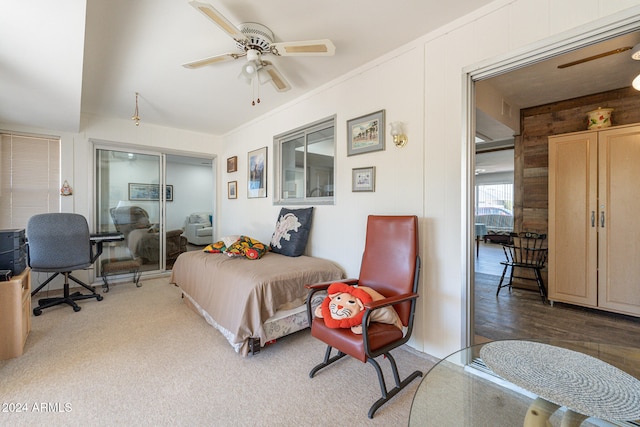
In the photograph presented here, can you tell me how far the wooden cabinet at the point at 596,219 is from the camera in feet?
9.23

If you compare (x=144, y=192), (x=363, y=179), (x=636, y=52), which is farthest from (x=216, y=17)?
(x=144, y=192)

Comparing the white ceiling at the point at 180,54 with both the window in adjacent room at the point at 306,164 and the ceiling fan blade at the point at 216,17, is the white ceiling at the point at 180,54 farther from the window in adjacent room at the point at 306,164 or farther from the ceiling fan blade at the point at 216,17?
the window in adjacent room at the point at 306,164

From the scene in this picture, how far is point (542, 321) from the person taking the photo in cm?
281

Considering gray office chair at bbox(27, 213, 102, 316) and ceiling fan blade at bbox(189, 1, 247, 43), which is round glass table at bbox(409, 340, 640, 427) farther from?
gray office chair at bbox(27, 213, 102, 316)

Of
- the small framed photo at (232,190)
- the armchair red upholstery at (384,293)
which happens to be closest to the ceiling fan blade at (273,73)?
the armchair red upholstery at (384,293)

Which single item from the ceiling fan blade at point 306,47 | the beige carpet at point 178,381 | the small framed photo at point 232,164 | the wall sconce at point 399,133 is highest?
the ceiling fan blade at point 306,47

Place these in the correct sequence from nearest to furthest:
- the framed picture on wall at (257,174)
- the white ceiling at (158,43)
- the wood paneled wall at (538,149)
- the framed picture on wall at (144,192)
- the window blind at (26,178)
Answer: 1. the white ceiling at (158,43)
2. the wood paneled wall at (538,149)
3. the window blind at (26,178)
4. the framed picture on wall at (257,174)
5. the framed picture on wall at (144,192)

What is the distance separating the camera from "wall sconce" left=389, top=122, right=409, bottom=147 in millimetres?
2305

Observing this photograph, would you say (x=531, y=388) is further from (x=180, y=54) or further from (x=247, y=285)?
(x=180, y=54)

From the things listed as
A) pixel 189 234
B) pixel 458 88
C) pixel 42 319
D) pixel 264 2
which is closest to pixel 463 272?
pixel 458 88

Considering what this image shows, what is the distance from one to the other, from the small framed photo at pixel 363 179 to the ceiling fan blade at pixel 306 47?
1076 millimetres

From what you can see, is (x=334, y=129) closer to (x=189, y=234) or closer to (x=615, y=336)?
(x=615, y=336)

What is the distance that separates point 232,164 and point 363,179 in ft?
10.1

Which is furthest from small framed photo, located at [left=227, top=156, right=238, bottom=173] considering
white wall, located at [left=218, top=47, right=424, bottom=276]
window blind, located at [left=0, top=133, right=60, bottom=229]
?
window blind, located at [left=0, top=133, right=60, bottom=229]
